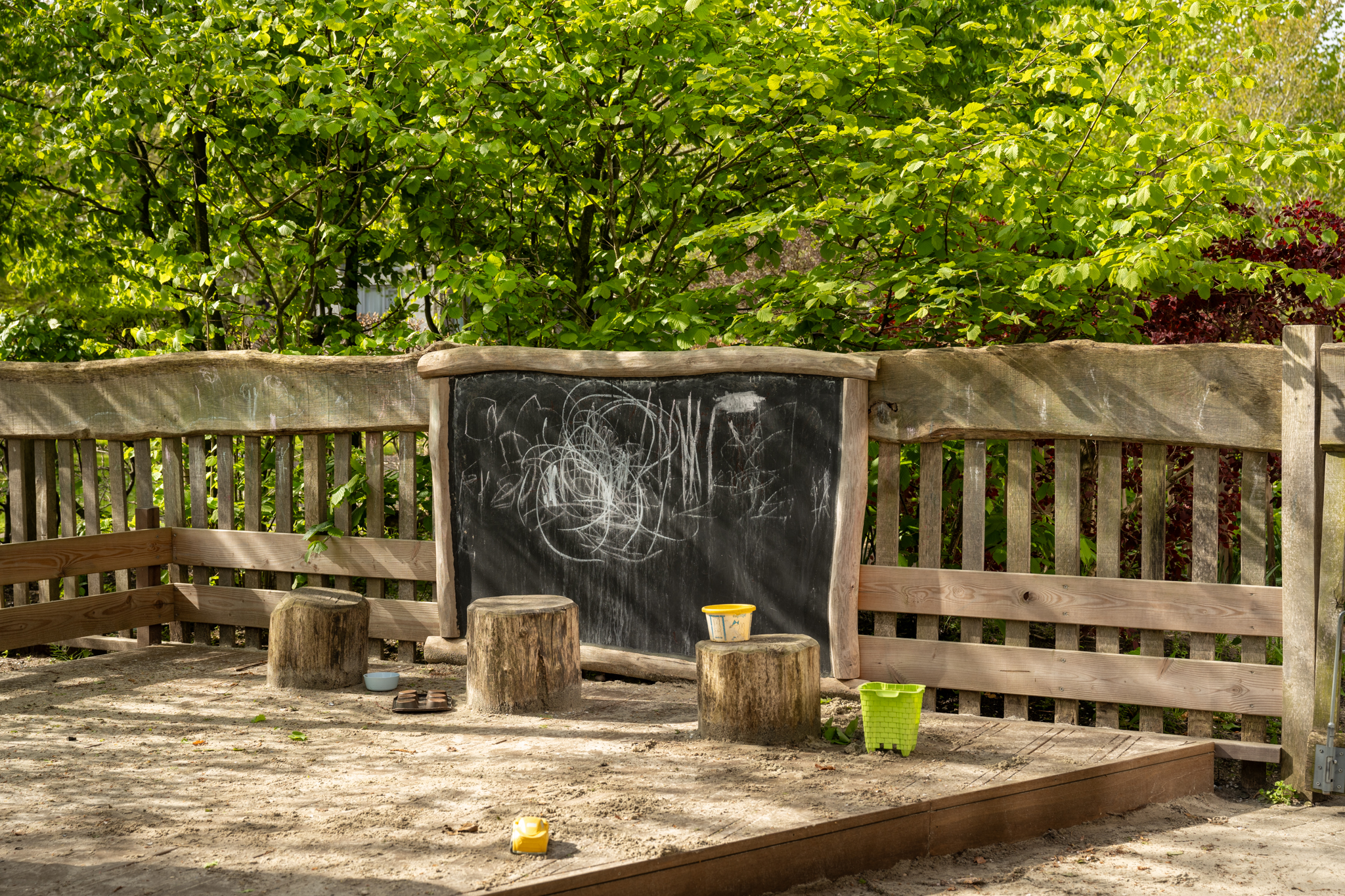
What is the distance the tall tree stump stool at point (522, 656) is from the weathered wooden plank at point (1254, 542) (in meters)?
3.01

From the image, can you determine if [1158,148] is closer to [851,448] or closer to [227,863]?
[851,448]

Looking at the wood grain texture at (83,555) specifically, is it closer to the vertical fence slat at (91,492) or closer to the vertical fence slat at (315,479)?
the vertical fence slat at (91,492)

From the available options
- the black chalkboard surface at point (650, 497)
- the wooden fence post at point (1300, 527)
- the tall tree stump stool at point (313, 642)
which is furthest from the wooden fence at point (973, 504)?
the tall tree stump stool at point (313, 642)

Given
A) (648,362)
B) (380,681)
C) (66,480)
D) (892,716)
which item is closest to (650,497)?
(648,362)

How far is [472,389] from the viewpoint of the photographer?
6.13 m

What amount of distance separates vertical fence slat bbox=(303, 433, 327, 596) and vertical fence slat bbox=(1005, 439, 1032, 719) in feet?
12.9

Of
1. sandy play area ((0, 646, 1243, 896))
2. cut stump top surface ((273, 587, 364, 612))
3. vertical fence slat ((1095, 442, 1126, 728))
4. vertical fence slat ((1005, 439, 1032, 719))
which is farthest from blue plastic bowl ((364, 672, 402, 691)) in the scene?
vertical fence slat ((1095, 442, 1126, 728))

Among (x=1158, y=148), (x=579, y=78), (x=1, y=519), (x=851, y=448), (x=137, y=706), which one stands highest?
(x=579, y=78)

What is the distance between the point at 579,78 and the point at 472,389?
1.82 metres

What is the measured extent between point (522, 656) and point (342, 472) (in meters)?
1.98

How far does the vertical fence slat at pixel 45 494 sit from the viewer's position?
6.97 meters

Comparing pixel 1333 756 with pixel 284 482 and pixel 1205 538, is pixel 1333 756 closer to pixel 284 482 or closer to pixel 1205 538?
pixel 1205 538

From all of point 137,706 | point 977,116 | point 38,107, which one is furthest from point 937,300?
point 38,107

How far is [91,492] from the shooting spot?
22.8ft
